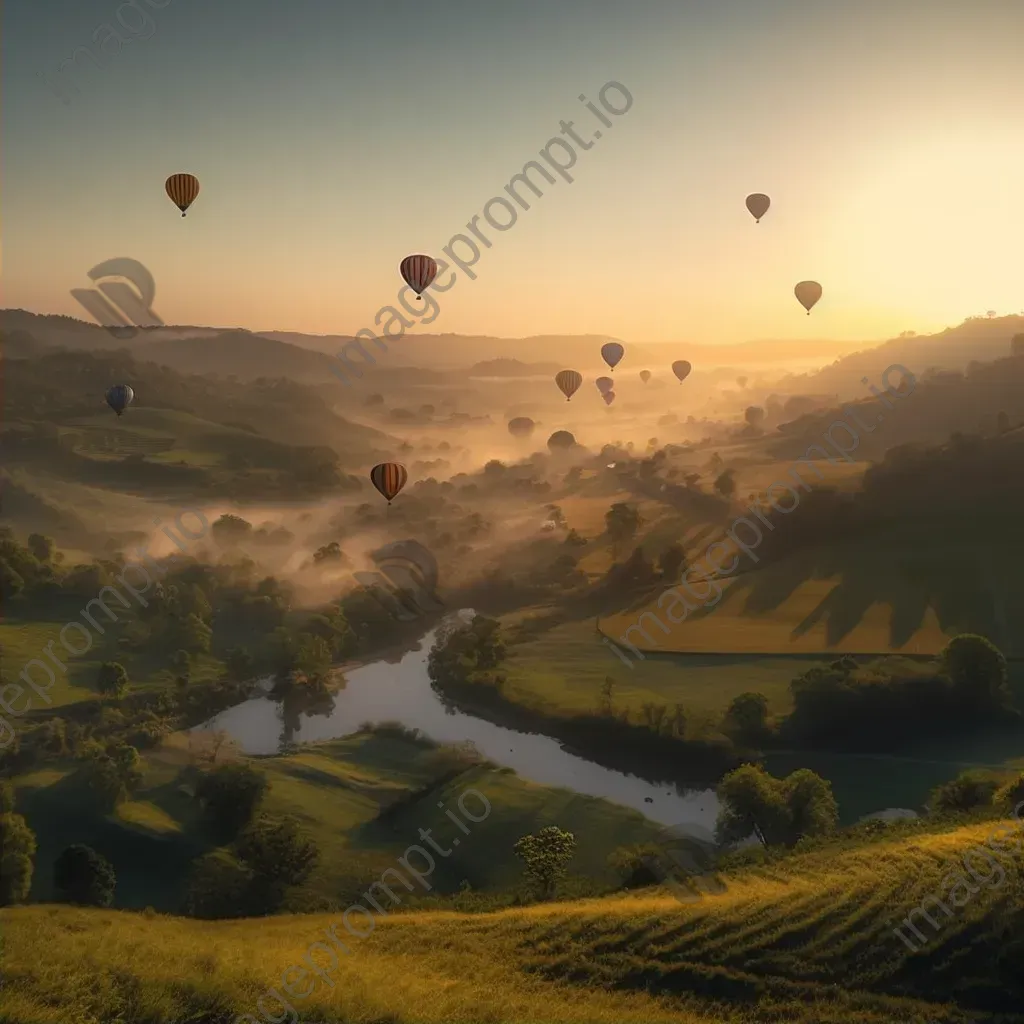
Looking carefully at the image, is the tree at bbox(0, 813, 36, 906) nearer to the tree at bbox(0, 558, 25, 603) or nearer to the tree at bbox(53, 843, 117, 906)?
the tree at bbox(53, 843, 117, 906)

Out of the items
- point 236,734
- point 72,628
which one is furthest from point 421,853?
point 72,628

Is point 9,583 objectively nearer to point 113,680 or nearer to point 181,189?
point 113,680

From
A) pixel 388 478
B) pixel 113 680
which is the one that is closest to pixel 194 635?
pixel 113 680

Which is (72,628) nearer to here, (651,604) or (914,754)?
(651,604)

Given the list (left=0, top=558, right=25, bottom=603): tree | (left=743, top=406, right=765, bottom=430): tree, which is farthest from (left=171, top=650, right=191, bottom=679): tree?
(left=743, top=406, right=765, bottom=430): tree

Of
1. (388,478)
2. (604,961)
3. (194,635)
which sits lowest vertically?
(604,961)

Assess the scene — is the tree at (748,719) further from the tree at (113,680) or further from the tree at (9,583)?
the tree at (9,583)
